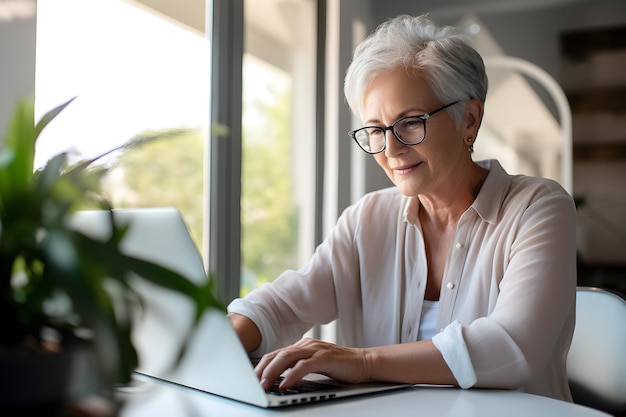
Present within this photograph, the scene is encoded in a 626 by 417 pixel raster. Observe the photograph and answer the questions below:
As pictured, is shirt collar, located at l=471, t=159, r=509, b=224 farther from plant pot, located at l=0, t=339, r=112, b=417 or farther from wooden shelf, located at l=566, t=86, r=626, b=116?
wooden shelf, located at l=566, t=86, r=626, b=116

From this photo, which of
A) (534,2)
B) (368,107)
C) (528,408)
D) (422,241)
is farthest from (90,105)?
(534,2)

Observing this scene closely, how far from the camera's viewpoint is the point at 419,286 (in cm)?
161

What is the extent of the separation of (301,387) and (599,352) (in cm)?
77

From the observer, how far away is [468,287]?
153cm

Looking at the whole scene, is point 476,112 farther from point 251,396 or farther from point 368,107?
point 251,396

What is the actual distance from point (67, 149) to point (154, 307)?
15 centimetres

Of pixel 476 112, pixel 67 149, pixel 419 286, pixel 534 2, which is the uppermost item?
pixel 534 2

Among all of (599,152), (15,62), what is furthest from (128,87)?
(599,152)

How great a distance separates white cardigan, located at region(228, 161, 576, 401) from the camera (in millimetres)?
1154

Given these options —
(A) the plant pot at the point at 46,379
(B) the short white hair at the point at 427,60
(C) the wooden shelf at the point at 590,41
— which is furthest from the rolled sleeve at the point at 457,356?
(C) the wooden shelf at the point at 590,41

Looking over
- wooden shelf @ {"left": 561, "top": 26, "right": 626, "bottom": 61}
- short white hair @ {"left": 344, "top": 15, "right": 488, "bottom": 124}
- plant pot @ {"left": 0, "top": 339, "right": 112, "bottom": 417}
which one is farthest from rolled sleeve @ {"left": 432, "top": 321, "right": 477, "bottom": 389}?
wooden shelf @ {"left": 561, "top": 26, "right": 626, "bottom": 61}

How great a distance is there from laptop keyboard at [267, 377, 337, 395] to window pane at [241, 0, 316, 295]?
1.96m

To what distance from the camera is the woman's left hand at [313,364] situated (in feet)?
3.43

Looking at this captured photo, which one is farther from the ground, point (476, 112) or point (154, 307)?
point (476, 112)
